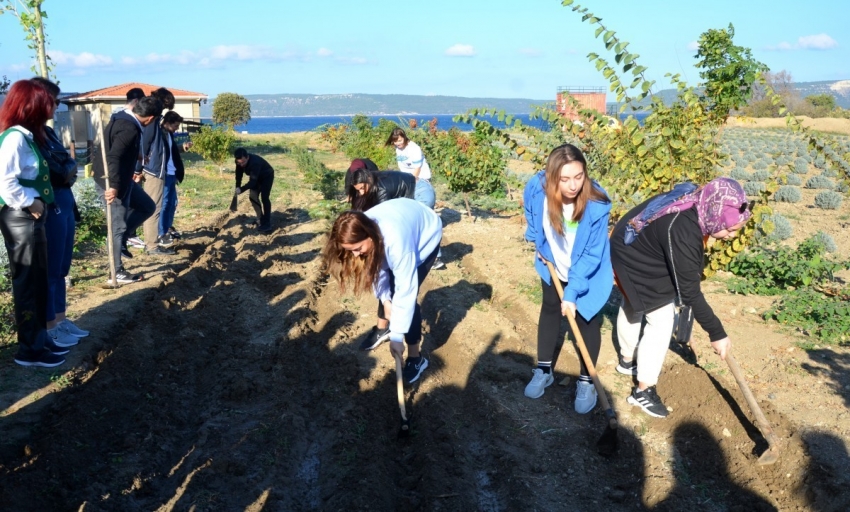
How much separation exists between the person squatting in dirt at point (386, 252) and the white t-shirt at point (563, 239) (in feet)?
2.44

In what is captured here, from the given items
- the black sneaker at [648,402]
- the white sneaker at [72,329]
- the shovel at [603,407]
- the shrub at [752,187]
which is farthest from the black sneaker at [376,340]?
the shrub at [752,187]

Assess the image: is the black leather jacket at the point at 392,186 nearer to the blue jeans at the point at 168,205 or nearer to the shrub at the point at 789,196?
the blue jeans at the point at 168,205

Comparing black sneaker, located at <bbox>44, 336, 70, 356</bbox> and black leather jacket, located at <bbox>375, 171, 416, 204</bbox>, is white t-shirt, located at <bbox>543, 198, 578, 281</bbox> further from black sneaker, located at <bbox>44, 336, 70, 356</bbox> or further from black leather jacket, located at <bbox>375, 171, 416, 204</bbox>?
black sneaker, located at <bbox>44, 336, 70, 356</bbox>

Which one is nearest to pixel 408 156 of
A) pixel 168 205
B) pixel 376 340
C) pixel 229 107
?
pixel 168 205

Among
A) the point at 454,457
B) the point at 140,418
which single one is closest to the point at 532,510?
the point at 454,457

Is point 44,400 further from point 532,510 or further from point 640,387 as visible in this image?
point 640,387

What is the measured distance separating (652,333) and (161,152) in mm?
5938

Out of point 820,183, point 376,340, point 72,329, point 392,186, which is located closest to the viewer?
point 72,329

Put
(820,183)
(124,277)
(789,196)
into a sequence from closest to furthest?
1. (124,277)
2. (789,196)
3. (820,183)

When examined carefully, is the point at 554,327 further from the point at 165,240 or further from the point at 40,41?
the point at 40,41

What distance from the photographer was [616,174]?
22.2 feet

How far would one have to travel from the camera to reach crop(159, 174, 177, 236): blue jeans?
8.58m

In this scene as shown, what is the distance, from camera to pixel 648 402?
4.66 m

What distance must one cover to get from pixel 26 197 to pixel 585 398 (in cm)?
385
